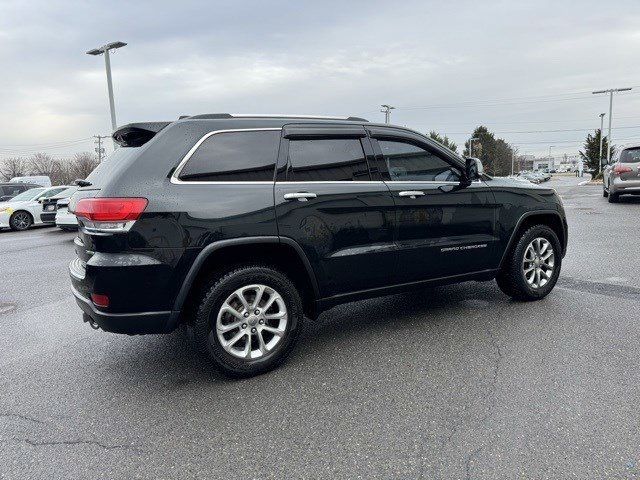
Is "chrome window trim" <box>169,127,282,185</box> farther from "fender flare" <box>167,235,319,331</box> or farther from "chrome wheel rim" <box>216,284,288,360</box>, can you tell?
"chrome wheel rim" <box>216,284,288,360</box>

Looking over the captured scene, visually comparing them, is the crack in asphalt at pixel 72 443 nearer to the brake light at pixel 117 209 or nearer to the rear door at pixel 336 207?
the brake light at pixel 117 209

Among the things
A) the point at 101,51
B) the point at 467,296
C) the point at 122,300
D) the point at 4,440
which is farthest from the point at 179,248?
the point at 101,51

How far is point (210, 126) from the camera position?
348 centimetres

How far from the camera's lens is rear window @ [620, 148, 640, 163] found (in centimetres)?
1519

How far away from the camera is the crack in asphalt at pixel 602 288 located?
5.24 metres

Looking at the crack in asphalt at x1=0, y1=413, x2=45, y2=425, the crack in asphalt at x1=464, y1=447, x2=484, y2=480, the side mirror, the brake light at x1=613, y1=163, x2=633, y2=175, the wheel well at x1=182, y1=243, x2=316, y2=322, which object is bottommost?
the crack in asphalt at x1=0, y1=413, x2=45, y2=425

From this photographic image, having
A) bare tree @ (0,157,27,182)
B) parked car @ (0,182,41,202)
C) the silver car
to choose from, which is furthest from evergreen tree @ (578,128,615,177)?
bare tree @ (0,157,27,182)

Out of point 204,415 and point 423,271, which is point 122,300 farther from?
point 423,271

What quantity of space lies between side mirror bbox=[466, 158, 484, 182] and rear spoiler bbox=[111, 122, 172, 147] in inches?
106

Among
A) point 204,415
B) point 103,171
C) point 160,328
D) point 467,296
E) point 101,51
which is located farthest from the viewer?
point 101,51

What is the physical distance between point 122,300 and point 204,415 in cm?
90

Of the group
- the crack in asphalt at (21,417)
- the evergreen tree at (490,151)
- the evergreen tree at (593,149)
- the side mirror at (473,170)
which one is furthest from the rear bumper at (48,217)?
the evergreen tree at (490,151)

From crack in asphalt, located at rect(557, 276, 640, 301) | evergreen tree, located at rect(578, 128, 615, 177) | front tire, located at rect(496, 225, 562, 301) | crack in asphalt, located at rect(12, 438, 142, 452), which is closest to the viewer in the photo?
crack in asphalt, located at rect(12, 438, 142, 452)

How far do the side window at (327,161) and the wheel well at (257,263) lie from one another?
0.56m
